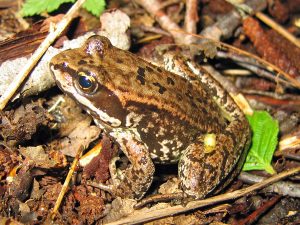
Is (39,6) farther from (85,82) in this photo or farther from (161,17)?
(161,17)

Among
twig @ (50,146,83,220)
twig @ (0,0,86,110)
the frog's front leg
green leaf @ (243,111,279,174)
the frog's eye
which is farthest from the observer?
green leaf @ (243,111,279,174)

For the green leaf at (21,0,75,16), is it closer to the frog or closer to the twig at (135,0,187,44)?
the frog

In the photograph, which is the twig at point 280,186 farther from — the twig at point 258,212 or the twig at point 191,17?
the twig at point 191,17

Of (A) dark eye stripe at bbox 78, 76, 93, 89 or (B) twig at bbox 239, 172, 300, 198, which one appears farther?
(B) twig at bbox 239, 172, 300, 198

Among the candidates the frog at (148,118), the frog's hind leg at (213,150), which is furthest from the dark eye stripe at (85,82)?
the frog's hind leg at (213,150)

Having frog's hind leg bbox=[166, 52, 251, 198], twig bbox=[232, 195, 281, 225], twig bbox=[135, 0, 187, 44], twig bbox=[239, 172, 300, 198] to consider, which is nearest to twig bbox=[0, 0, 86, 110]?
frog's hind leg bbox=[166, 52, 251, 198]

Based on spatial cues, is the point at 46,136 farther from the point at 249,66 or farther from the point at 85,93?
the point at 249,66

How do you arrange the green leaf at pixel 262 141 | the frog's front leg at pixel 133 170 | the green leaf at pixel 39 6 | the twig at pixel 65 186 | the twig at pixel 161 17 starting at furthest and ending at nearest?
the twig at pixel 161 17
the green leaf at pixel 39 6
the green leaf at pixel 262 141
the frog's front leg at pixel 133 170
the twig at pixel 65 186

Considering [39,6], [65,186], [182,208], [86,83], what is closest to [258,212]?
[182,208]
